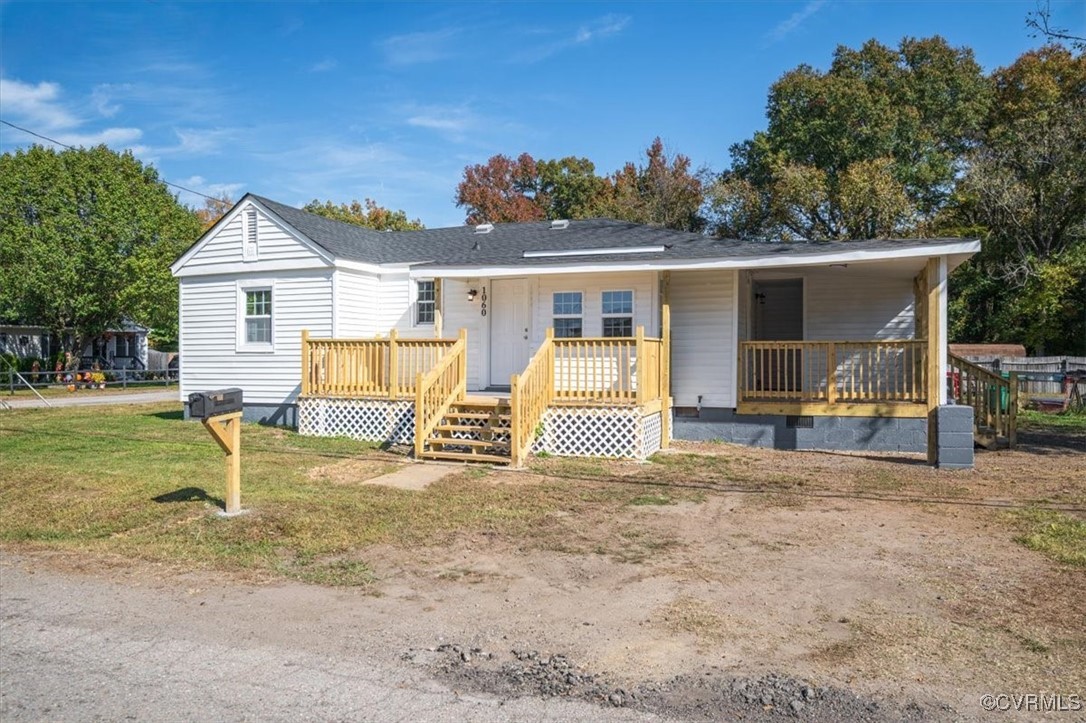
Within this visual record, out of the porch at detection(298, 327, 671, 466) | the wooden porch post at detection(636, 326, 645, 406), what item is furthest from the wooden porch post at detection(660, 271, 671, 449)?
the wooden porch post at detection(636, 326, 645, 406)

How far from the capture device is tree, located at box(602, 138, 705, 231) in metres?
32.8

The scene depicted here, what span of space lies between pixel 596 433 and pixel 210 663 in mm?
8033

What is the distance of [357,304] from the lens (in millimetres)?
15352

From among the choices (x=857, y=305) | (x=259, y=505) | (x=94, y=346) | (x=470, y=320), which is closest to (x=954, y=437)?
(x=857, y=305)

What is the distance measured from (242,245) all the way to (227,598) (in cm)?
1201

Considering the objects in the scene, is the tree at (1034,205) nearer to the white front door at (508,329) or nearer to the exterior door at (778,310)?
the exterior door at (778,310)

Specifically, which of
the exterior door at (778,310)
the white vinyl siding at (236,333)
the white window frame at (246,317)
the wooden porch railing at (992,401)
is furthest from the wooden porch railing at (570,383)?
the white window frame at (246,317)

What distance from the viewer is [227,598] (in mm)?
5184

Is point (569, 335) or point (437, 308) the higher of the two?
point (437, 308)

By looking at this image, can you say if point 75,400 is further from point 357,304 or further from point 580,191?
point 580,191

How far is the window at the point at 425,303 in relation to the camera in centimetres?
1567

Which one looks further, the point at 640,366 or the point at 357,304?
the point at 357,304

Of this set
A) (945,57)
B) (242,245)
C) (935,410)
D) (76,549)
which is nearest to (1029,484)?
(935,410)

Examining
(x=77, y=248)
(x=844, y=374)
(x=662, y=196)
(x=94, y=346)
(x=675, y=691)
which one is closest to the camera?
(x=675, y=691)
